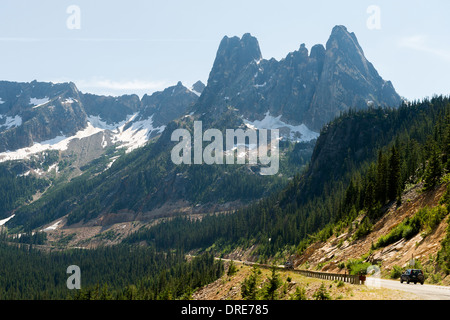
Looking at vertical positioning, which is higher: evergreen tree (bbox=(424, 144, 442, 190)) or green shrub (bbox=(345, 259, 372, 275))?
evergreen tree (bbox=(424, 144, 442, 190))

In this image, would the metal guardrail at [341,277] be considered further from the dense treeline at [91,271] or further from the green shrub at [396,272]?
the dense treeline at [91,271]

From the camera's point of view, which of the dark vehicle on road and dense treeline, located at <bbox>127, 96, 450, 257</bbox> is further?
dense treeline, located at <bbox>127, 96, 450, 257</bbox>

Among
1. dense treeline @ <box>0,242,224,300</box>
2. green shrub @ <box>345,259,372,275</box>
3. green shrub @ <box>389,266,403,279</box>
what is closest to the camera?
green shrub @ <box>389,266,403,279</box>

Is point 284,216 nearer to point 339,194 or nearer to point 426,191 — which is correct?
point 339,194

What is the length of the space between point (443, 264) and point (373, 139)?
173 meters

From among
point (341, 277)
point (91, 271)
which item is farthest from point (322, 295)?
point (91, 271)

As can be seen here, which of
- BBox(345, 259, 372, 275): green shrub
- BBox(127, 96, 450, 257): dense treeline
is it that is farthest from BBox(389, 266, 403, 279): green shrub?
BBox(127, 96, 450, 257): dense treeline

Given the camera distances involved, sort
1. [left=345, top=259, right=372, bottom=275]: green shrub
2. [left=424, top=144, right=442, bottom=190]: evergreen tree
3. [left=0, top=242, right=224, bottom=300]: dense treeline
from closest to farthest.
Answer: [left=345, top=259, right=372, bottom=275]: green shrub → [left=424, top=144, right=442, bottom=190]: evergreen tree → [left=0, top=242, right=224, bottom=300]: dense treeline

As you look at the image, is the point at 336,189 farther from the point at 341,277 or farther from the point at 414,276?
the point at 414,276

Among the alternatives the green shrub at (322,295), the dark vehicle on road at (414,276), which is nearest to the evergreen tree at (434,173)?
the dark vehicle on road at (414,276)

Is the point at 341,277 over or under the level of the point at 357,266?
over

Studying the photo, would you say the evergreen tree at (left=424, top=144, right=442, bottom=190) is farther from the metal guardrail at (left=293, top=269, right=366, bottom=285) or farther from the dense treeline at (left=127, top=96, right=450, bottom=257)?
the metal guardrail at (left=293, top=269, right=366, bottom=285)

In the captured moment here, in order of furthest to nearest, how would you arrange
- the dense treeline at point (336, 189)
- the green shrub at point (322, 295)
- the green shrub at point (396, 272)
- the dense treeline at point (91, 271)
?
the dense treeline at point (91, 271) < the dense treeline at point (336, 189) < the green shrub at point (396, 272) < the green shrub at point (322, 295)
